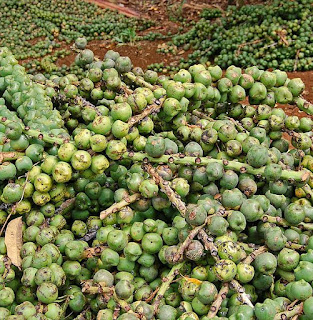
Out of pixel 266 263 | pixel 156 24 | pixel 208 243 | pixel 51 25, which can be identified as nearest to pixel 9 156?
pixel 208 243

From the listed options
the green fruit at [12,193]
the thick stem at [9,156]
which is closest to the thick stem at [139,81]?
the thick stem at [9,156]

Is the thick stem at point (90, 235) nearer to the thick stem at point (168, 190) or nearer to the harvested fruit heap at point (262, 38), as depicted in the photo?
the thick stem at point (168, 190)

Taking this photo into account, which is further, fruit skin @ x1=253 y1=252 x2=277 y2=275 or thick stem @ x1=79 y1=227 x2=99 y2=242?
thick stem @ x1=79 y1=227 x2=99 y2=242

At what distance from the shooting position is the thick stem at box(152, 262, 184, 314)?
5.95 ft

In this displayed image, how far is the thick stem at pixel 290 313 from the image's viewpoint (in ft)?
5.40

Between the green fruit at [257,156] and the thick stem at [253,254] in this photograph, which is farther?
the green fruit at [257,156]

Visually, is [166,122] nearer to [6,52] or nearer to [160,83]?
[160,83]

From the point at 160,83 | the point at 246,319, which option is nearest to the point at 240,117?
the point at 160,83

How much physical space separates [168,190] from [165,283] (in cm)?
42

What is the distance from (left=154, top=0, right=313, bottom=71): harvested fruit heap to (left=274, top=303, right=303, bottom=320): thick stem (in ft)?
17.2

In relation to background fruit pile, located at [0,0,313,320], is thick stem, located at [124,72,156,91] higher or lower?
higher

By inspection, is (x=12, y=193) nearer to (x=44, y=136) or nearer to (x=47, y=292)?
(x=44, y=136)

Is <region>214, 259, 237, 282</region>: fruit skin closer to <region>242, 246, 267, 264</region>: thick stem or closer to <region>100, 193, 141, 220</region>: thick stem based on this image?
<region>242, 246, 267, 264</region>: thick stem

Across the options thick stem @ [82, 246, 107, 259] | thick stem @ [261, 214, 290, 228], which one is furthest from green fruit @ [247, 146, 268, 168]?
thick stem @ [82, 246, 107, 259]
